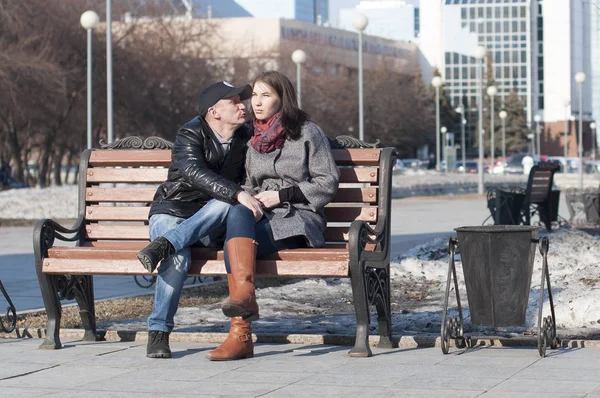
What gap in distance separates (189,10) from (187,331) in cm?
4792

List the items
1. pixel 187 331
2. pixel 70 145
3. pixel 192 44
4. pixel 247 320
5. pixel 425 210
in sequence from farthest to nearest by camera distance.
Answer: pixel 192 44 < pixel 70 145 < pixel 425 210 < pixel 187 331 < pixel 247 320

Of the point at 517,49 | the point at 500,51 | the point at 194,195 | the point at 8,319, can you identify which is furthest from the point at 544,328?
the point at 517,49

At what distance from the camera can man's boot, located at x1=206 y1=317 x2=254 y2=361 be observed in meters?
6.45

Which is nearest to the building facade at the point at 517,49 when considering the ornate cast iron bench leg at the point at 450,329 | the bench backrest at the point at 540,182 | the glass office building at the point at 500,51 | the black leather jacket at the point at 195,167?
the glass office building at the point at 500,51

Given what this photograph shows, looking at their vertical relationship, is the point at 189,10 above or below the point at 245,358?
above

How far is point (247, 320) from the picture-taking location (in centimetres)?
653

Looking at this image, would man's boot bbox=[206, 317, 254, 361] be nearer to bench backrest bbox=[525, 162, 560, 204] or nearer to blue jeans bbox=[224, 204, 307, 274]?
blue jeans bbox=[224, 204, 307, 274]

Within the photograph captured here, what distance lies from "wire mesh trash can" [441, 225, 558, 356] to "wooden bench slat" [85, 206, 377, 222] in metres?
0.58

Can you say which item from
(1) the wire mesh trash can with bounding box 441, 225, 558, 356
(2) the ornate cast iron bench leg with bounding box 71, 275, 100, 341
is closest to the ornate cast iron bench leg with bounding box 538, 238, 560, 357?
(1) the wire mesh trash can with bounding box 441, 225, 558, 356

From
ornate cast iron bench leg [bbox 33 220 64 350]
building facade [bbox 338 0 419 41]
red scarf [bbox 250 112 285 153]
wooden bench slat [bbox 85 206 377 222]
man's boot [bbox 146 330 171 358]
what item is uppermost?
building facade [bbox 338 0 419 41]

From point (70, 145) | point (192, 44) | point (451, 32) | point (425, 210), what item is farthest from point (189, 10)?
point (451, 32)

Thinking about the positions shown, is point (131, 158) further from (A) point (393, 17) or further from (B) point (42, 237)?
(A) point (393, 17)

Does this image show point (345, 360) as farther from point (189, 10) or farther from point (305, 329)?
point (189, 10)

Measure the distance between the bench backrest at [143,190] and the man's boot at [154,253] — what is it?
75cm
